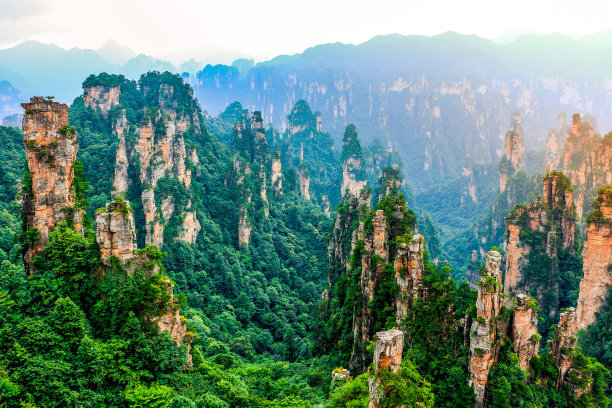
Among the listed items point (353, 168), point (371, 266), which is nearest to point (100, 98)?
point (353, 168)

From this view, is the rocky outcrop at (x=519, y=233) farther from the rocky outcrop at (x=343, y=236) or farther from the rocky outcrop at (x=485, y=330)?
the rocky outcrop at (x=485, y=330)

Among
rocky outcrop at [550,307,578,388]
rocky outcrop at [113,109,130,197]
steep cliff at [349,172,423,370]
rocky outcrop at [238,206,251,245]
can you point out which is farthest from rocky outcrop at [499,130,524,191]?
rocky outcrop at [550,307,578,388]

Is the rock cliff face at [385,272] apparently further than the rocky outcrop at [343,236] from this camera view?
No

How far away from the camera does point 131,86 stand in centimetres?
7275

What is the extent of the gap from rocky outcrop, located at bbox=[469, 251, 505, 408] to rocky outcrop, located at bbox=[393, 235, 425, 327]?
414cm

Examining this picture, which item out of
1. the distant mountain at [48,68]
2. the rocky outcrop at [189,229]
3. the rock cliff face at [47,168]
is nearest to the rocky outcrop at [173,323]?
the rock cliff face at [47,168]

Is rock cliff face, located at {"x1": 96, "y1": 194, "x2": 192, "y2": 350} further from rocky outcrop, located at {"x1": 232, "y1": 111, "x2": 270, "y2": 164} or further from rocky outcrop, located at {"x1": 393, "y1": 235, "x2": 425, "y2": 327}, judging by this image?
rocky outcrop, located at {"x1": 232, "y1": 111, "x2": 270, "y2": 164}

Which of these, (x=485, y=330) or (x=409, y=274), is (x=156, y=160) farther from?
(x=485, y=330)

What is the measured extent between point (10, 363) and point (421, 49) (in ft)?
665

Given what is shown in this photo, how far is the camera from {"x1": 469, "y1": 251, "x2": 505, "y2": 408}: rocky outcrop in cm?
1734

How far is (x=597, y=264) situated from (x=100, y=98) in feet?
210

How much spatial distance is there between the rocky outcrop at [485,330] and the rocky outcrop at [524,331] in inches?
27.7

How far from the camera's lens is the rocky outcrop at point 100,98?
6169 centimetres

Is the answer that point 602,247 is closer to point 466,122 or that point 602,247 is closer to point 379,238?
point 379,238
